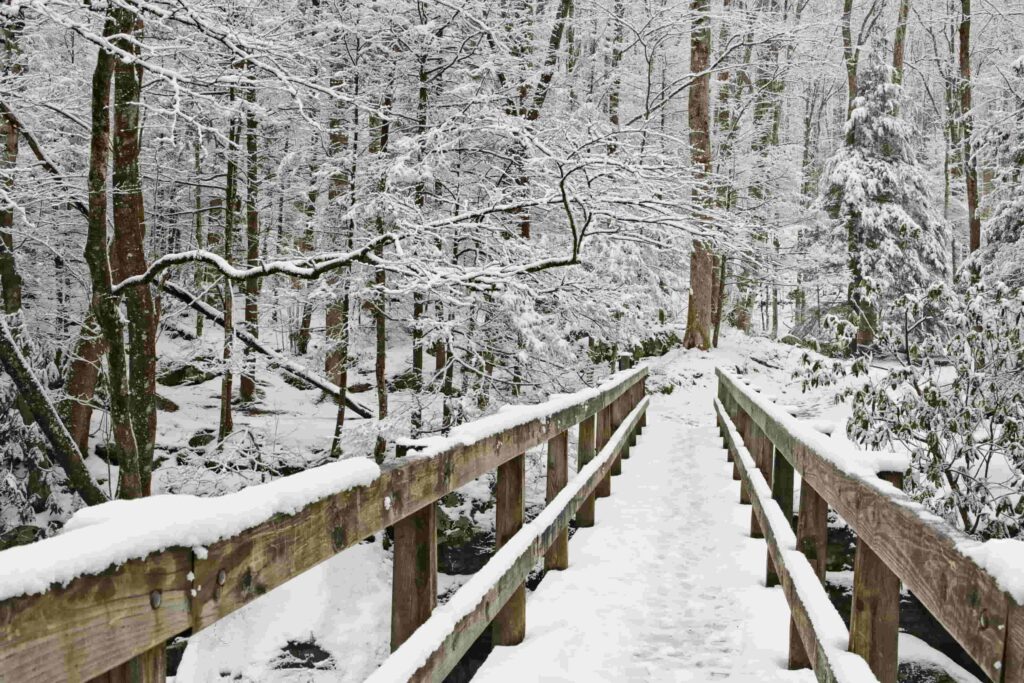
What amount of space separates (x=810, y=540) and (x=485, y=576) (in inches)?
65.6

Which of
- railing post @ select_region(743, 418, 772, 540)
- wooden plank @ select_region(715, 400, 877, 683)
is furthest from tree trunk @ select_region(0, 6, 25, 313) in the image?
wooden plank @ select_region(715, 400, 877, 683)

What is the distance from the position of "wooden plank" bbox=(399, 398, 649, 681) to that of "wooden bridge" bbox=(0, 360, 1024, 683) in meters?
0.01

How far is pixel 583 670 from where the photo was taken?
145 inches

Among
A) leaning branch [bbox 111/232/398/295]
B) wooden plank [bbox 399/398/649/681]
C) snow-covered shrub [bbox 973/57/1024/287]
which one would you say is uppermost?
snow-covered shrub [bbox 973/57/1024/287]

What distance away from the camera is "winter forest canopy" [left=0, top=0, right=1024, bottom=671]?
6949 mm

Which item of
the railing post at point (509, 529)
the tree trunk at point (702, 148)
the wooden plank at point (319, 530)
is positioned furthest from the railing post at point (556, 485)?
the tree trunk at point (702, 148)

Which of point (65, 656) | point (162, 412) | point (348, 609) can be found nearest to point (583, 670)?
point (65, 656)

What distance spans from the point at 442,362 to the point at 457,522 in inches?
102

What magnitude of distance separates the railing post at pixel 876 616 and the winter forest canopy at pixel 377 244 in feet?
5.48

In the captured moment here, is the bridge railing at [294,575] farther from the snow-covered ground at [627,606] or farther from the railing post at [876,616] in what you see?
the railing post at [876,616]

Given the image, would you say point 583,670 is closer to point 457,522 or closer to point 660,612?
point 660,612

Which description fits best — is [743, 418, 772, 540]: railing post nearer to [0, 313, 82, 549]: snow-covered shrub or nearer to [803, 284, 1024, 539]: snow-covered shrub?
[803, 284, 1024, 539]: snow-covered shrub

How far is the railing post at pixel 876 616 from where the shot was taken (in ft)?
7.88

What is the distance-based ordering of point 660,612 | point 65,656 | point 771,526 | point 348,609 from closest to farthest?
point 65,656 < point 771,526 < point 660,612 < point 348,609
